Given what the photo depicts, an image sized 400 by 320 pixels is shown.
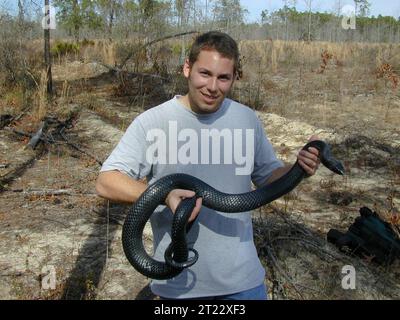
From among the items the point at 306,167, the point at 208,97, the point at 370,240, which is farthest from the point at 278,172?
the point at 370,240

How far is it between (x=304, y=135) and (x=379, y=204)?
2.72 meters

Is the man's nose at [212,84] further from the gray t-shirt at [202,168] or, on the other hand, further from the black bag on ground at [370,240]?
the black bag on ground at [370,240]

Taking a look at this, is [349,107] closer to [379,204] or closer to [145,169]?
[379,204]

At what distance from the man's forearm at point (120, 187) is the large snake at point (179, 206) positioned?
0.05 metres

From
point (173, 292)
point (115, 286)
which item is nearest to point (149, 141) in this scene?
point (173, 292)

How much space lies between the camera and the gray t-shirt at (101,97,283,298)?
6.73 feet

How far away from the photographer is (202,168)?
215 centimetres

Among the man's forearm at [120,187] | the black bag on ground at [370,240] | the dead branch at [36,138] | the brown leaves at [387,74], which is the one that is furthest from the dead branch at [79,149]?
the brown leaves at [387,74]

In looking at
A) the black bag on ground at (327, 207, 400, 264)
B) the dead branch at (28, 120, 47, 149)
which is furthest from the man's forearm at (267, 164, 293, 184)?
the dead branch at (28, 120, 47, 149)

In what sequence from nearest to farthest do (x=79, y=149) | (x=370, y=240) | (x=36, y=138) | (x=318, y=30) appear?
1. (x=370, y=240)
2. (x=79, y=149)
3. (x=36, y=138)
4. (x=318, y=30)

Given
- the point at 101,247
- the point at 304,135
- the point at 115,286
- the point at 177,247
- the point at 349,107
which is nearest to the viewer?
the point at 177,247

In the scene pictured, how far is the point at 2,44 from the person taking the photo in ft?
34.3

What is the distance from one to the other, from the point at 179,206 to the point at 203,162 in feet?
1.27

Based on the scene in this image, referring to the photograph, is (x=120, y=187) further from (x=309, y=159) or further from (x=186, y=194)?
(x=309, y=159)
